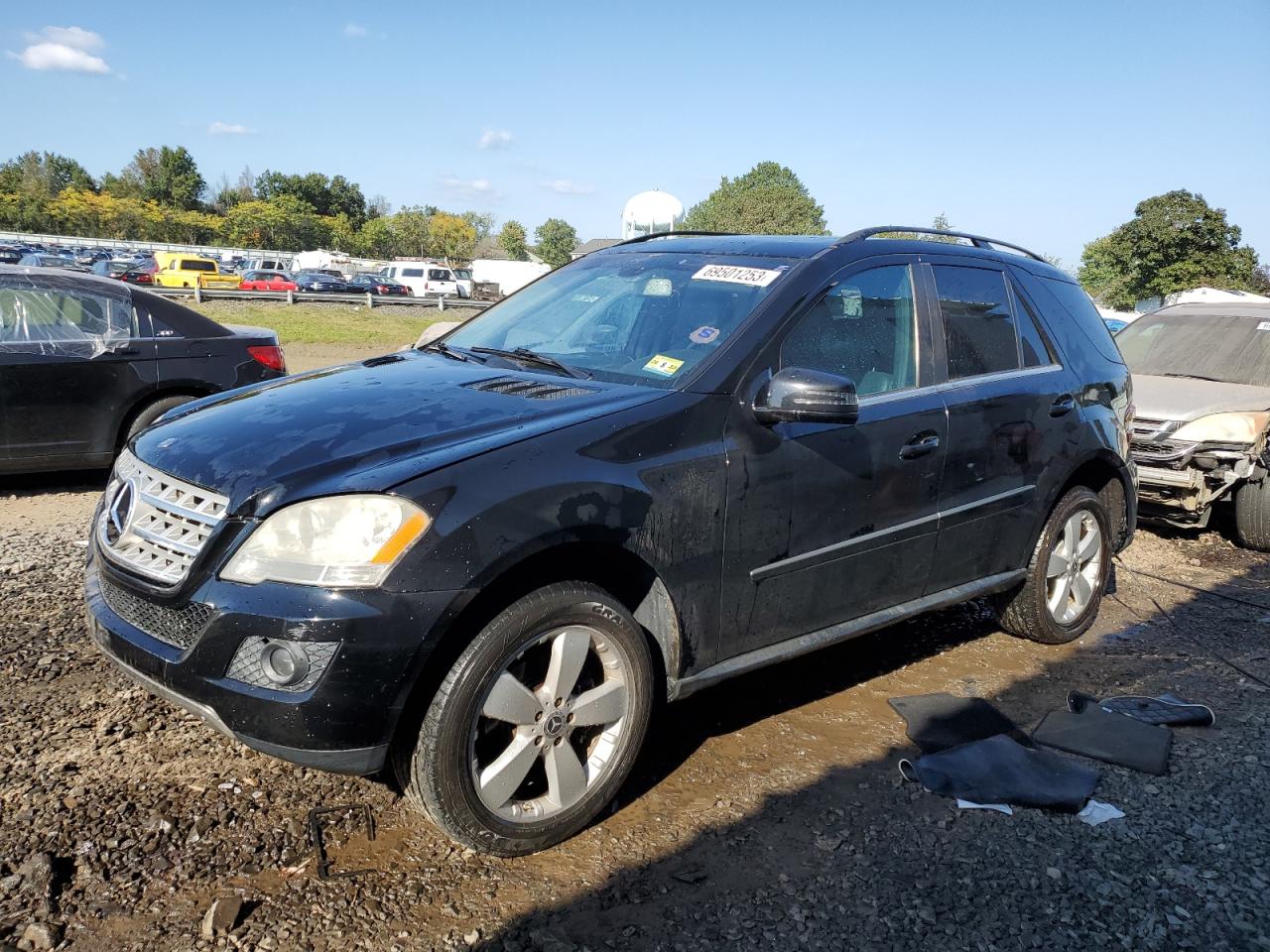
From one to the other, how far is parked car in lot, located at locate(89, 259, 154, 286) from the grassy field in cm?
911

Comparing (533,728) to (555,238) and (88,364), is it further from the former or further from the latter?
(555,238)

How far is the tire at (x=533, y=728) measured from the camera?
2662 millimetres

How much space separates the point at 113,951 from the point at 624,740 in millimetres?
1449

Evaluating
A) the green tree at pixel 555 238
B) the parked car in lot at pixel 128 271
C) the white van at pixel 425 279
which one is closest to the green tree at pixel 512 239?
the green tree at pixel 555 238

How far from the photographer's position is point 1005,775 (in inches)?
137

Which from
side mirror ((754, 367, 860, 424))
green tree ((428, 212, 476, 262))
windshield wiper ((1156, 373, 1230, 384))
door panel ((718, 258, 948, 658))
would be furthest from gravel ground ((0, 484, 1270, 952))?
green tree ((428, 212, 476, 262))

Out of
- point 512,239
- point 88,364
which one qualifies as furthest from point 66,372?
point 512,239

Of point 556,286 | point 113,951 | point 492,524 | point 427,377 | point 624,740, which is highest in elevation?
point 556,286

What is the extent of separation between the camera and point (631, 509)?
116 inches

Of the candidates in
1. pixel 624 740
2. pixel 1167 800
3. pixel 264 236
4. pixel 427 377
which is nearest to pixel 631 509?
pixel 624 740

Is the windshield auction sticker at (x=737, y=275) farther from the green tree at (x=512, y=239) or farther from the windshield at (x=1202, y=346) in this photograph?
the green tree at (x=512, y=239)

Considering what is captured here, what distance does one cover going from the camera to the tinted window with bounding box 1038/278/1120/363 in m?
4.98

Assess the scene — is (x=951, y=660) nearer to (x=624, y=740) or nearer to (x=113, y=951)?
(x=624, y=740)

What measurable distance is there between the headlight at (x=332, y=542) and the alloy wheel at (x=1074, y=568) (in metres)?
3.44
